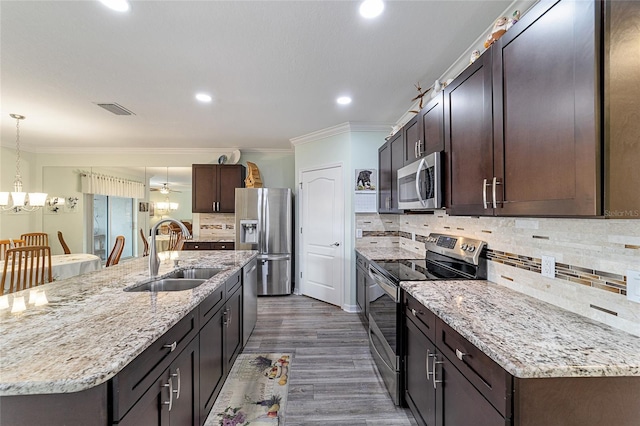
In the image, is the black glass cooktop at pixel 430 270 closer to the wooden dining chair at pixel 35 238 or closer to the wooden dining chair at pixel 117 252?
the wooden dining chair at pixel 117 252

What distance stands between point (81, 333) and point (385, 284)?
180 cm

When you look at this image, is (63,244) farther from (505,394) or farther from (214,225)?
(505,394)

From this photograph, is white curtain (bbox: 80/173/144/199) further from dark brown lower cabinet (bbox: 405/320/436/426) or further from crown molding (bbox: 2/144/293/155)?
dark brown lower cabinet (bbox: 405/320/436/426)

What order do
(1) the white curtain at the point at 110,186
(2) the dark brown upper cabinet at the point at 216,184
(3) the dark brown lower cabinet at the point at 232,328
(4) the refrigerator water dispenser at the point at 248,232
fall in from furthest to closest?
(1) the white curtain at the point at 110,186 < (2) the dark brown upper cabinet at the point at 216,184 < (4) the refrigerator water dispenser at the point at 248,232 < (3) the dark brown lower cabinet at the point at 232,328

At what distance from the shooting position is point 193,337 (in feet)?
4.80

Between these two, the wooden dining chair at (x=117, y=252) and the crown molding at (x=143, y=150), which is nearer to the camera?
the wooden dining chair at (x=117, y=252)

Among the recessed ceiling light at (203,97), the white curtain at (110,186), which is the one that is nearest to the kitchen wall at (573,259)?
the recessed ceiling light at (203,97)

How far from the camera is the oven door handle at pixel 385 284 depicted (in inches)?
74.8

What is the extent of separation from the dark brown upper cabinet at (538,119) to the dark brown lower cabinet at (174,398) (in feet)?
5.46

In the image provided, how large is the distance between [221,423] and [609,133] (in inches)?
96.4

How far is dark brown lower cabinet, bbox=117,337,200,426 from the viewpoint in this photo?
100 centimetres

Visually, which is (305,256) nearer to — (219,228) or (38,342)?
(219,228)

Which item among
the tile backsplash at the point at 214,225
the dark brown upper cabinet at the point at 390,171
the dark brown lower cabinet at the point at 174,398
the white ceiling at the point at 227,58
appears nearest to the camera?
the dark brown lower cabinet at the point at 174,398

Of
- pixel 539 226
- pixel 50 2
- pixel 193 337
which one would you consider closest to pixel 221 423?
pixel 193 337
